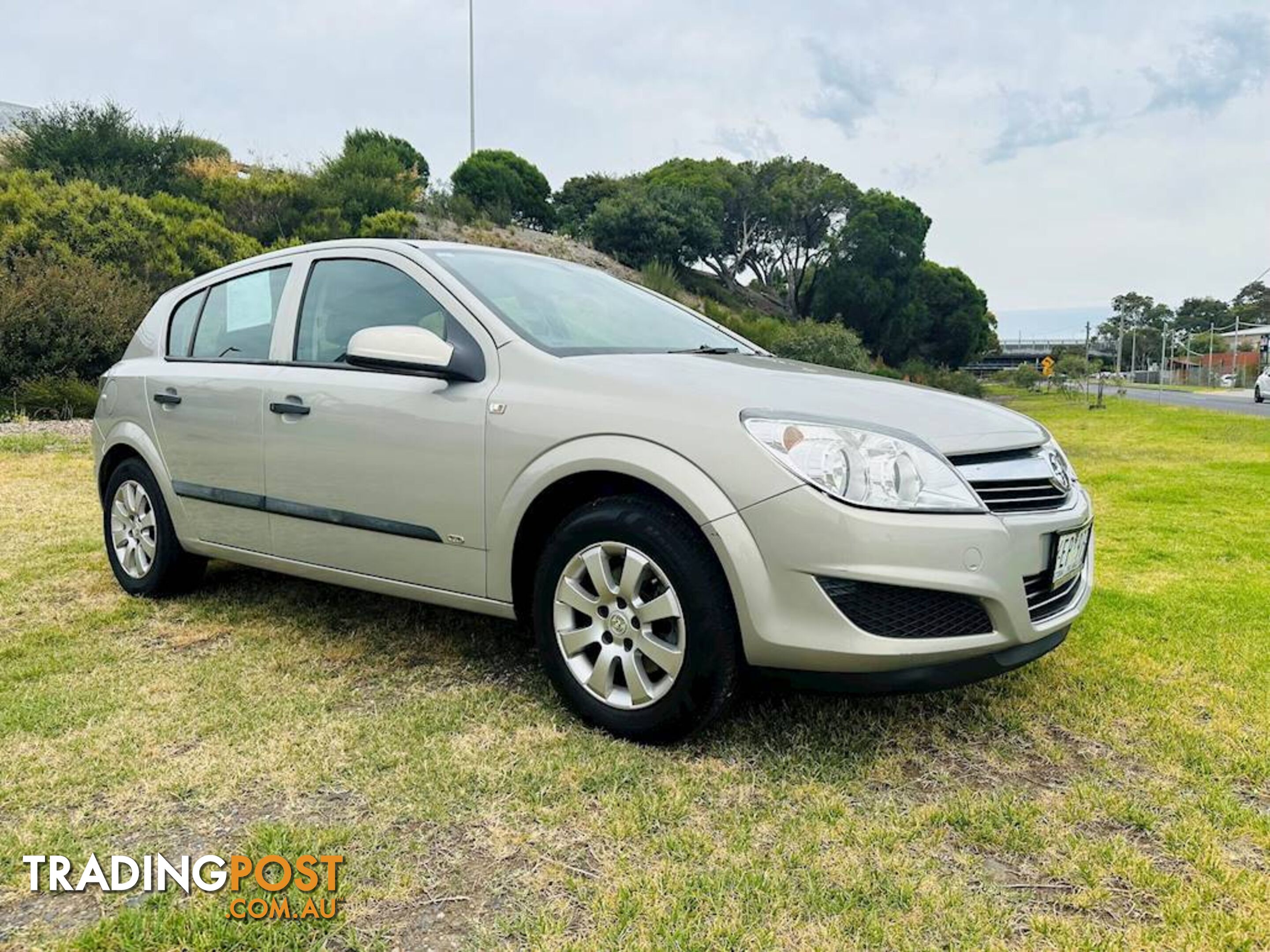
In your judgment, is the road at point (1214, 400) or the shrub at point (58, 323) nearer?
the shrub at point (58, 323)

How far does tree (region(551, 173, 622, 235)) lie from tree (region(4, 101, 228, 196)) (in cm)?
2089

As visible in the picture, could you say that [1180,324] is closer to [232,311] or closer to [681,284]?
[681,284]

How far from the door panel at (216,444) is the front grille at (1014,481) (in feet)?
8.49

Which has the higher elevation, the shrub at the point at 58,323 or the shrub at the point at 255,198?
the shrub at the point at 255,198

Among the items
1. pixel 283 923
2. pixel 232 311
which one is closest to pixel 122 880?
pixel 283 923

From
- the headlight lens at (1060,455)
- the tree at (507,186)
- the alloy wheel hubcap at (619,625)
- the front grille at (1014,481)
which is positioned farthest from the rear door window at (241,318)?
the tree at (507,186)

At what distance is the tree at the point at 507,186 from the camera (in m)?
34.8

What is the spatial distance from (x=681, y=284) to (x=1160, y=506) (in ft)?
97.9

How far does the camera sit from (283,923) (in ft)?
6.01

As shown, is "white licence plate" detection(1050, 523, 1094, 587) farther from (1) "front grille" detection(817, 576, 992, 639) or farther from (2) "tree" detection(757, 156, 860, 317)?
(2) "tree" detection(757, 156, 860, 317)

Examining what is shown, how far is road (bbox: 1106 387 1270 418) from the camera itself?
2170 centimetres

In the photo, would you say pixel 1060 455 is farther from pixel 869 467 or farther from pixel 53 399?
pixel 53 399

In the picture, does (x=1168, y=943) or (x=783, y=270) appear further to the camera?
(x=783, y=270)

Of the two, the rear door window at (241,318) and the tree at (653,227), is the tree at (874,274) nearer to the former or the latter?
the tree at (653,227)
